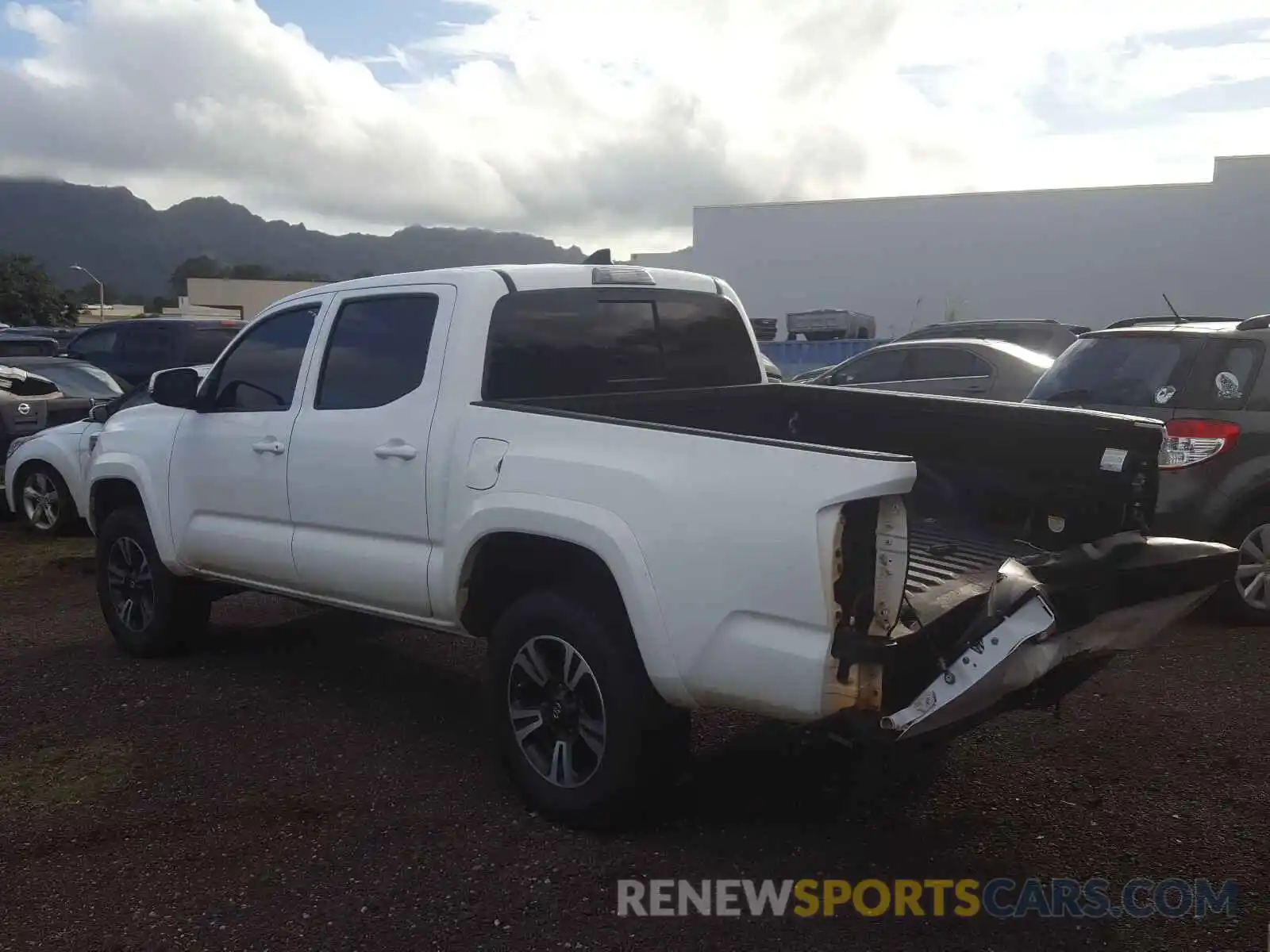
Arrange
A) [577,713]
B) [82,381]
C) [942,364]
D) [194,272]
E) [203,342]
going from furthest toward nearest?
[194,272]
[203,342]
[82,381]
[942,364]
[577,713]

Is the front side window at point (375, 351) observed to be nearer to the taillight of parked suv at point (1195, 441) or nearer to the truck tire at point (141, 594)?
the truck tire at point (141, 594)

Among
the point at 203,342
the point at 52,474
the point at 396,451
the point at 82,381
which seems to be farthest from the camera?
the point at 203,342

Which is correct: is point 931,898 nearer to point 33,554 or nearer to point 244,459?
point 244,459

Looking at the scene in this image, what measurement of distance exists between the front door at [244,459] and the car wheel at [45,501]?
16.3 feet

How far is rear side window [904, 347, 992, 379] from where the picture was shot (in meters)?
11.1

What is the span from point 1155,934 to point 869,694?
111cm

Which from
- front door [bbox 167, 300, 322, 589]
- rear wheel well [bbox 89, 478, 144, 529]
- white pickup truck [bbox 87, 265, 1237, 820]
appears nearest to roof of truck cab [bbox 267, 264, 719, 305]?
white pickup truck [bbox 87, 265, 1237, 820]

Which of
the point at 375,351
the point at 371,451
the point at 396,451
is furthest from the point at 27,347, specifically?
the point at 396,451

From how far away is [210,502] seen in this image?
572cm

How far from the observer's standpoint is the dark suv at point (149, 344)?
13156 mm

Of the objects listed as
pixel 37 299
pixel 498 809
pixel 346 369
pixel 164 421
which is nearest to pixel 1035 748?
pixel 498 809

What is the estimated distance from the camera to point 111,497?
6562mm

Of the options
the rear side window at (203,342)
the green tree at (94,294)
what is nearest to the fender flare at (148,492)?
the rear side window at (203,342)

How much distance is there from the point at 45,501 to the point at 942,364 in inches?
328
